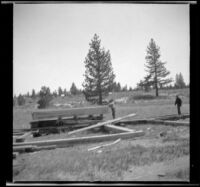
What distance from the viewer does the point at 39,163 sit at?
516 centimetres

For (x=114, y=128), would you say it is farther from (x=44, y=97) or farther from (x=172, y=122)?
(x=44, y=97)

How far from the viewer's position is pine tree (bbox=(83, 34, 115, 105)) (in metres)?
27.3

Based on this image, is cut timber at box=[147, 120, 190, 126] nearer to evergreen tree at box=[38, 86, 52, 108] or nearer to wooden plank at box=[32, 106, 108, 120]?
wooden plank at box=[32, 106, 108, 120]

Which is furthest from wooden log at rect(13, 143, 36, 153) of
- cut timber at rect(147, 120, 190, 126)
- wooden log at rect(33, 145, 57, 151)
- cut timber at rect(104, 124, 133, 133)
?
cut timber at rect(147, 120, 190, 126)

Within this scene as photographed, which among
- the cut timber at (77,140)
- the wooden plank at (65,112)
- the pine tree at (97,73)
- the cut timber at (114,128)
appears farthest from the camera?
the pine tree at (97,73)

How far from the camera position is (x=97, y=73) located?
27.7 metres

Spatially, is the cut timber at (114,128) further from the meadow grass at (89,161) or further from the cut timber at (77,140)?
the meadow grass at (89,161)

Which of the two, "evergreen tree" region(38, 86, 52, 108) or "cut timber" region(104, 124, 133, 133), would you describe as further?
"evergreen tree" region(38, 86, 52, 108)

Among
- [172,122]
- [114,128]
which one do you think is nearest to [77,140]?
[114,128]

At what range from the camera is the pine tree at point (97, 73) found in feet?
89.5

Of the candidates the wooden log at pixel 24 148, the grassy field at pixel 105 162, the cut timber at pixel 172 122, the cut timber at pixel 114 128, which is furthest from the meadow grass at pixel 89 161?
the cut timber at pixel 172 122
